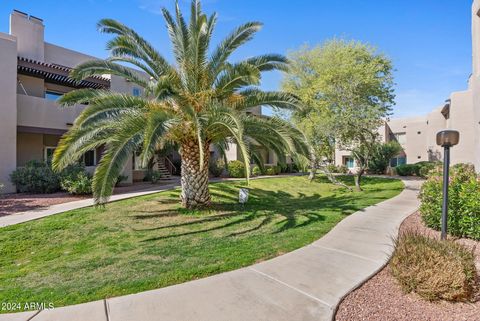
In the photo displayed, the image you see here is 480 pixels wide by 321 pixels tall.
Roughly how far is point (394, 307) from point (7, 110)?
17.1 metres

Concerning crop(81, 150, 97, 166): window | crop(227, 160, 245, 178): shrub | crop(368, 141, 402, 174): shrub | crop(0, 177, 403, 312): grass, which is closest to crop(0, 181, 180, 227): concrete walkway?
crop(0, 177, 403, 312): grass

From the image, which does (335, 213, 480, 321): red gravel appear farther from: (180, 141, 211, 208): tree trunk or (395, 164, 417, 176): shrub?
(395, 164, 417, 176): shrub

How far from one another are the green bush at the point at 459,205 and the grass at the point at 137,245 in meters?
2.69

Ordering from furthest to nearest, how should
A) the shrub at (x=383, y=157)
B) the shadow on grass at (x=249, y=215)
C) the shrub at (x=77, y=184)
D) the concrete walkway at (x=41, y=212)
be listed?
the shrub at (x=383, y=157), the shrub at (x=77, y=184), the concrete walkway at (x=41, y=212), the shadow on grass at (x=249, y=215)

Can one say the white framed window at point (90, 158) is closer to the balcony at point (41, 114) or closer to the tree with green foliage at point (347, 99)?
the balcony at point (41, 114)

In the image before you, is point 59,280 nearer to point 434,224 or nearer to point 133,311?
point 133,311

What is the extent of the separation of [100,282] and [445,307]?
17.5 ft

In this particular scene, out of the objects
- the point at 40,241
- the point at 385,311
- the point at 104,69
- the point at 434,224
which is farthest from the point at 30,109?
the point at 434,224

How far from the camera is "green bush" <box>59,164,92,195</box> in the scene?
1234cm

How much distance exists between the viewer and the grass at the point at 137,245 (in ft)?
14.4

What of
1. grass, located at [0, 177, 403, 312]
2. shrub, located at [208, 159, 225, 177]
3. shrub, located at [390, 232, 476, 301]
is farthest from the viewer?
shrub, located at [208, 159, 225, 177]

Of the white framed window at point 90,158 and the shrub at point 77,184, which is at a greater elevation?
the white framed window at point 90,158

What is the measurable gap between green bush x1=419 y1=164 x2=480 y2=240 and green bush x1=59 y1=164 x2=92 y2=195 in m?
13.5

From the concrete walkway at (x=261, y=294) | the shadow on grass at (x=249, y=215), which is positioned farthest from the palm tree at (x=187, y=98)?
the concrete walkway at (x=261, y=294)
